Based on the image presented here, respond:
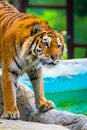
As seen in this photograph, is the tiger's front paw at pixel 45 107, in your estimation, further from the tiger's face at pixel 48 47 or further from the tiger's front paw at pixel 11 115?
the tiger's face at pixel 48 47

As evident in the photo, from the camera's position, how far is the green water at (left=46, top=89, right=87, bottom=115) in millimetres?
6574

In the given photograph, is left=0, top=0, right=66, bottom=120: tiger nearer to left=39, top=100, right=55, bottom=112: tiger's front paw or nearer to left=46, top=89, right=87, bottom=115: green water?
left=39, top=100, right=55, bottom=112: tiger's front paw

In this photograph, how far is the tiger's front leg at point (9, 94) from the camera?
5.41 m

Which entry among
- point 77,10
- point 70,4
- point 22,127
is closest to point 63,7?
point 70,4

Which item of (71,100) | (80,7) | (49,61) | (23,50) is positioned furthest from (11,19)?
(80,7)

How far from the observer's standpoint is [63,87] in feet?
24.6

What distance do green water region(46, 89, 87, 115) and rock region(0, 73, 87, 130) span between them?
820mm

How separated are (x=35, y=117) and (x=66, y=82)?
75.2 inches

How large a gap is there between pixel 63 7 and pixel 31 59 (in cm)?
571

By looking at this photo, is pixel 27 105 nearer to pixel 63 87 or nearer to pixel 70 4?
pixel 63 87

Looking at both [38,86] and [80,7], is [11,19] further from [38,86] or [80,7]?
[80,7]

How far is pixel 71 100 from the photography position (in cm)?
692

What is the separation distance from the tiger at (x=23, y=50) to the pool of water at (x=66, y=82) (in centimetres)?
133

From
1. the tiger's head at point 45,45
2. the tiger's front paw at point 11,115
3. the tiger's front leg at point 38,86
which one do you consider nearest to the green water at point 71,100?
the tiger's front leg at point 38,86
